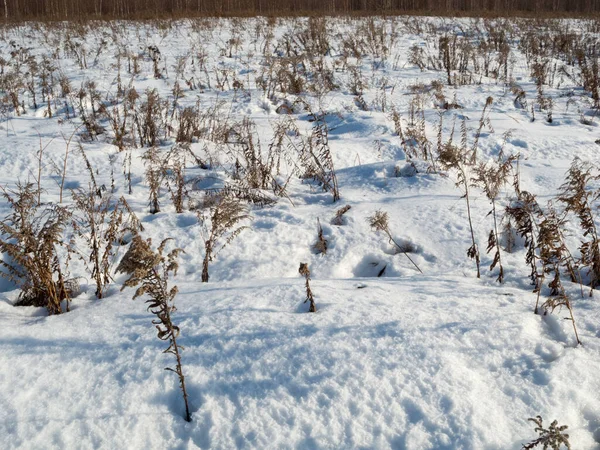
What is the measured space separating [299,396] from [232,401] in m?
0.27

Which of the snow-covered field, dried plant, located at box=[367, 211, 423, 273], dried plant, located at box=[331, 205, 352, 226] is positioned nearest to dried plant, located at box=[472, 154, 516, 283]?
the snow-covered field

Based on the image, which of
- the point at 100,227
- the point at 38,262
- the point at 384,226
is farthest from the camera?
the point at 100,227

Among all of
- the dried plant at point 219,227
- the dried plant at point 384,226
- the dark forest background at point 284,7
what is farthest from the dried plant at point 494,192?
the dark forest background at point 284,7

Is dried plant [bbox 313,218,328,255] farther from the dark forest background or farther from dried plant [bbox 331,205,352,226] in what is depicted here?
the dark forest background

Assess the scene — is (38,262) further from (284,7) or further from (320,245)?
(284,7)

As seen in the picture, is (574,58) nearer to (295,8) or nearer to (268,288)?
(268,288)

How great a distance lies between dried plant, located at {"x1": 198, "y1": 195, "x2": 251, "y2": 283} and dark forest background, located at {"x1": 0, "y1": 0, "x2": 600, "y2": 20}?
659 inches

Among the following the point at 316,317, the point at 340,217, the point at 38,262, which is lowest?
the point at 316,317

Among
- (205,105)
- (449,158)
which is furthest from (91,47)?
(449,158)

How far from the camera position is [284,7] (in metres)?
21.2

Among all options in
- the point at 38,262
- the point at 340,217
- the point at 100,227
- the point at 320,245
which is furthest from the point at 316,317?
the point at 100,227

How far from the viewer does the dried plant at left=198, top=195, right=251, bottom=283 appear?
2.96 meters

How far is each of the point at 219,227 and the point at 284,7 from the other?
2083cm

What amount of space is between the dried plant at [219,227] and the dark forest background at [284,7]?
1674 centimetres
